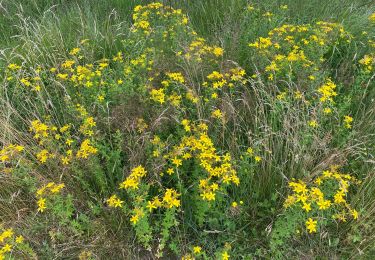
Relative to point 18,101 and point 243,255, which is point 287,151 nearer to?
point 243,255

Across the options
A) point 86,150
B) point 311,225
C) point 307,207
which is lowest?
point 311,225

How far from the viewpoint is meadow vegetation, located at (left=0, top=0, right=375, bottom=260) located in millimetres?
2445

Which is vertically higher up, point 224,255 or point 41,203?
point 41,203

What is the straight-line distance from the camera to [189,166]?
9.21ft

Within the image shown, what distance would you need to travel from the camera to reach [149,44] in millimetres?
3752

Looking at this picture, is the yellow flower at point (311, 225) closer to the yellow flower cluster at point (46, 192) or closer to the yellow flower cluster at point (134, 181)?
the yellow flower cluster at point (134, 181)

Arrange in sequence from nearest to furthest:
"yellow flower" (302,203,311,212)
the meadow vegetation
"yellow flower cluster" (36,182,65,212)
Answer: "yellow flower" (302,203,311,212) < "yellow flower cluster" (36,182,65,212) < the meadow vegetation

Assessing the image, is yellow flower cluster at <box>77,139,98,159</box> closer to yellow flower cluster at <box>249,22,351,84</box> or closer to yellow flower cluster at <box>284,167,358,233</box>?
yellow flower cluster at <box>284,167,358,233</box>

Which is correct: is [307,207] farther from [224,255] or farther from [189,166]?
[189,166]

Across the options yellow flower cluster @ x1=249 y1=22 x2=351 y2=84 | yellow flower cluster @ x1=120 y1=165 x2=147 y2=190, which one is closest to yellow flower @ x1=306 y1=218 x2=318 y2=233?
yellow flower cluster @ x1=120 y1=165 x2=147 y2=190

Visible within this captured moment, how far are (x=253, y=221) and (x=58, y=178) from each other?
4.67 ft

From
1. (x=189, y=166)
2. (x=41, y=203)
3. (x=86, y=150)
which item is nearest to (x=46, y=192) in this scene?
(x=41, y=203)

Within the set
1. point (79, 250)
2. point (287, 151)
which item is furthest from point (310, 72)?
point (79, 250)

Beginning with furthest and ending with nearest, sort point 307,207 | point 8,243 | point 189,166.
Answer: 1. point 189,166
2. point 8,243
3. point 307,207
